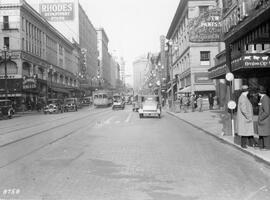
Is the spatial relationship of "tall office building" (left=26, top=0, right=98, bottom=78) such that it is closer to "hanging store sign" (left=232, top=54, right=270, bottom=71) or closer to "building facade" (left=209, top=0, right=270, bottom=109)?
"building facade" (left=209, top=0, right=270, bottom=109)

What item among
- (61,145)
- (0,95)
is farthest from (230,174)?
(0,95)

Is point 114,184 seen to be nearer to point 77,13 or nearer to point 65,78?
point 65,78

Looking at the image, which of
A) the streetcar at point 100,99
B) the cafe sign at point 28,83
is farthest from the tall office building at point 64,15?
the cafe sign at point 28,83

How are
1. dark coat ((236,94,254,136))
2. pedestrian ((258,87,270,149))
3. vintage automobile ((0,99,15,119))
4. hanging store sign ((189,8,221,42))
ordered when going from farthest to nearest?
1. vintage automobile ((0,99,15,119))
2. hanging store sign ((189,8,221,42))
3. dark coat ((236,94,254,136))
4. pedestrian ((258,87,270,149))

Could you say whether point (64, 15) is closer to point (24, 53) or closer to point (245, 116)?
point (24, 53)

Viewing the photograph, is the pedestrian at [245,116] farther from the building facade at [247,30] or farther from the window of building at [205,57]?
the window of building at [205,57]

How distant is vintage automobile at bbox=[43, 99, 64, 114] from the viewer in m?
44.2

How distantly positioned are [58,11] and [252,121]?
3799 inches

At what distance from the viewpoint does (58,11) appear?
98.6 meters

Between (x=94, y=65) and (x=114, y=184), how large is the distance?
127m

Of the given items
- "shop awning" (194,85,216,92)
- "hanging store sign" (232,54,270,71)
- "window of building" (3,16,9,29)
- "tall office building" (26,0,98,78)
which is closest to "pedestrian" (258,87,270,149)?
"hanging store sign" (232,54,270,71)

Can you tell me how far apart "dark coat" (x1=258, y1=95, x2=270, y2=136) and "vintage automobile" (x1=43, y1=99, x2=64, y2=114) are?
37660 mm

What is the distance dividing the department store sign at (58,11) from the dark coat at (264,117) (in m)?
94.4

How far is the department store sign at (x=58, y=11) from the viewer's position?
97.6m
